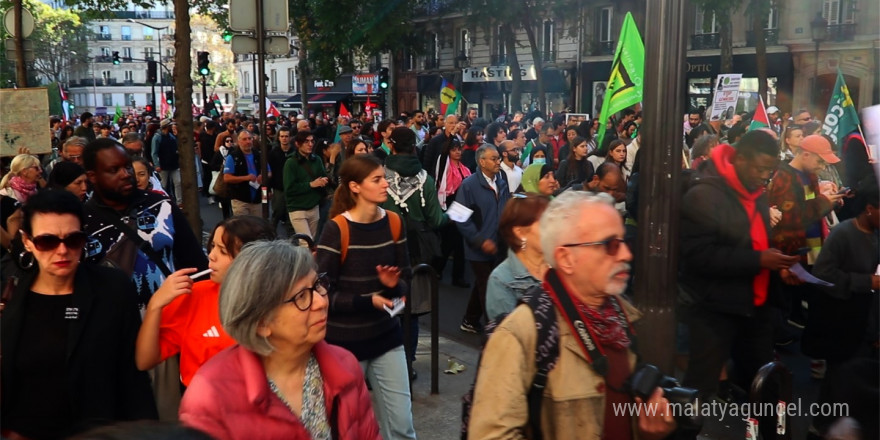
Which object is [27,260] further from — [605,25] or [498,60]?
[498,60]

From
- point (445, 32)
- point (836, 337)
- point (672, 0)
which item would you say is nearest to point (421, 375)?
point (836, 337)

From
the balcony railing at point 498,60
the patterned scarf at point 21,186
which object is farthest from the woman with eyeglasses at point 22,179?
the balcony railing at point 498,60

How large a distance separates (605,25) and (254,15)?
36.1m

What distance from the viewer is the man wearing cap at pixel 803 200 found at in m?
7.02

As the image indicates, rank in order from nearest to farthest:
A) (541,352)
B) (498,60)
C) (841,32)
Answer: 1. (541,352)
2. (841,32)
3. (498,60)

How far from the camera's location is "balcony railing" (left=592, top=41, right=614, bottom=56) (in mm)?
42062

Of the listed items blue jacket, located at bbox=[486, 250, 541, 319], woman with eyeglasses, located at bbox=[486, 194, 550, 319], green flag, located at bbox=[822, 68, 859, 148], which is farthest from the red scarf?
green flag, located at bbox=[822, 68, 859, 148]

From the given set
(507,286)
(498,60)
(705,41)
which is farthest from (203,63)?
(498,60)

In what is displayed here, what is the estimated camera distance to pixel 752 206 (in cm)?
518

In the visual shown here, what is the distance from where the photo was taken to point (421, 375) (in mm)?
6957

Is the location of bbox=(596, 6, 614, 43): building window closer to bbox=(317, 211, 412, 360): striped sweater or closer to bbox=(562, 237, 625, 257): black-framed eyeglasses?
bbox=(317, 211, 412, 360): striped sweater

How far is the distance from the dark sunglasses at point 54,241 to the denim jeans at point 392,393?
1.66 m

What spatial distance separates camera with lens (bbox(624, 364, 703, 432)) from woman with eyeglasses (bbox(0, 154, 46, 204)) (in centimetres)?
603

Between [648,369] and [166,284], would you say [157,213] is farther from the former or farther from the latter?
[648,369]
